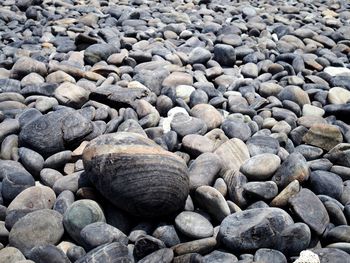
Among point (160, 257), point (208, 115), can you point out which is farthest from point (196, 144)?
point (160, 257)

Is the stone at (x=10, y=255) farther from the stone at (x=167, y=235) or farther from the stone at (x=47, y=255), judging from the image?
the stone at (x=167, y=235)

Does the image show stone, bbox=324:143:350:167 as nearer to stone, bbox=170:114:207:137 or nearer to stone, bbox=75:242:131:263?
stone, bbox=170:114:207:137

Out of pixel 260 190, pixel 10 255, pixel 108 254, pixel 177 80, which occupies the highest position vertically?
pixel 177 80

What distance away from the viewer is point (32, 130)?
2.78 metres

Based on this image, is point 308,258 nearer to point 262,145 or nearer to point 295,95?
point 262,145

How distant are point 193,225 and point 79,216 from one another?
1.93ft

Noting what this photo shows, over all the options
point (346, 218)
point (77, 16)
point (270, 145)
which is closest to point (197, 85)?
point (270, 145)

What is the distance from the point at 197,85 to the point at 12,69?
1.58m

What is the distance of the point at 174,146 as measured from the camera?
2.82 m

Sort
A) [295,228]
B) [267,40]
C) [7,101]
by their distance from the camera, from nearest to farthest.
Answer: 1. [295,228]
2. [7,101]
3. [267,40]

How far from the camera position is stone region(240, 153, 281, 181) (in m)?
2.57

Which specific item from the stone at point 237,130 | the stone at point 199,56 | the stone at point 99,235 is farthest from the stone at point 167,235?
the stone at point 199,56

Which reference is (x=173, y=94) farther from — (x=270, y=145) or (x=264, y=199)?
(x=264, y=199)

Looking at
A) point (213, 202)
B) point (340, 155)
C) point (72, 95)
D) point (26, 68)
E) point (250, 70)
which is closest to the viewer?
point (213, 202)
